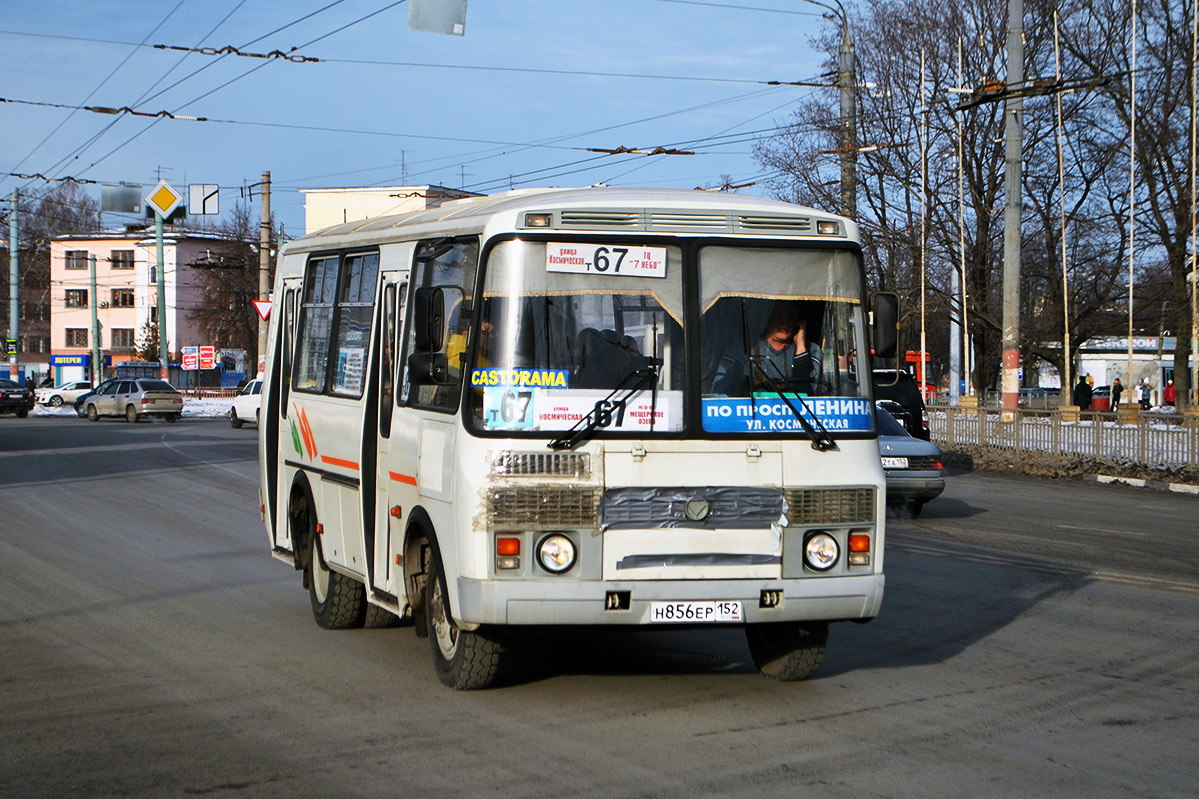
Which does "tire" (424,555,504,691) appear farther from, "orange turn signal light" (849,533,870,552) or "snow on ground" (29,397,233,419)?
"snow on ground" (29,397,233,419)

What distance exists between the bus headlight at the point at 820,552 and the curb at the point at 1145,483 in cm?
1782

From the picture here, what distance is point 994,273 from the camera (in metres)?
49.5

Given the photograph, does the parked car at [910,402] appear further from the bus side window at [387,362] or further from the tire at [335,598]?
the bus side window at [387,362]

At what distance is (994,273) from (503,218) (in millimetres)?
45376

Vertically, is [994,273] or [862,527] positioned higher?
[994,273]

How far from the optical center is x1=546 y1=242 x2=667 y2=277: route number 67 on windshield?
6.83 m

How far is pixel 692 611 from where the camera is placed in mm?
6719

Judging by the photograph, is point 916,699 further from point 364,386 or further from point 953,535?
point 953,535

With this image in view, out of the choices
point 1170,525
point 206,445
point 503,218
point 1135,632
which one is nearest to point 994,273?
point 206,445

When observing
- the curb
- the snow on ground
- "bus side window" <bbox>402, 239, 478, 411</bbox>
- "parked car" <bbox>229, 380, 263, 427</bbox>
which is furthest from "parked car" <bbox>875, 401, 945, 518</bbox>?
the snow on ground

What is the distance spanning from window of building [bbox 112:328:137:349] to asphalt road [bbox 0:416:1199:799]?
9035cm

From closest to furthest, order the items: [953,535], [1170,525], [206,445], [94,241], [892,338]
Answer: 1. [892,338]
2. [953,535]
3. [1170,525]
4. [206,445]
5. [94,241]

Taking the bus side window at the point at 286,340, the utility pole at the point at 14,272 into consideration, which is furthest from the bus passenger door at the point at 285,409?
the utility pole at the point at 14,272

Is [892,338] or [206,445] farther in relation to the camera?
[206,445]
